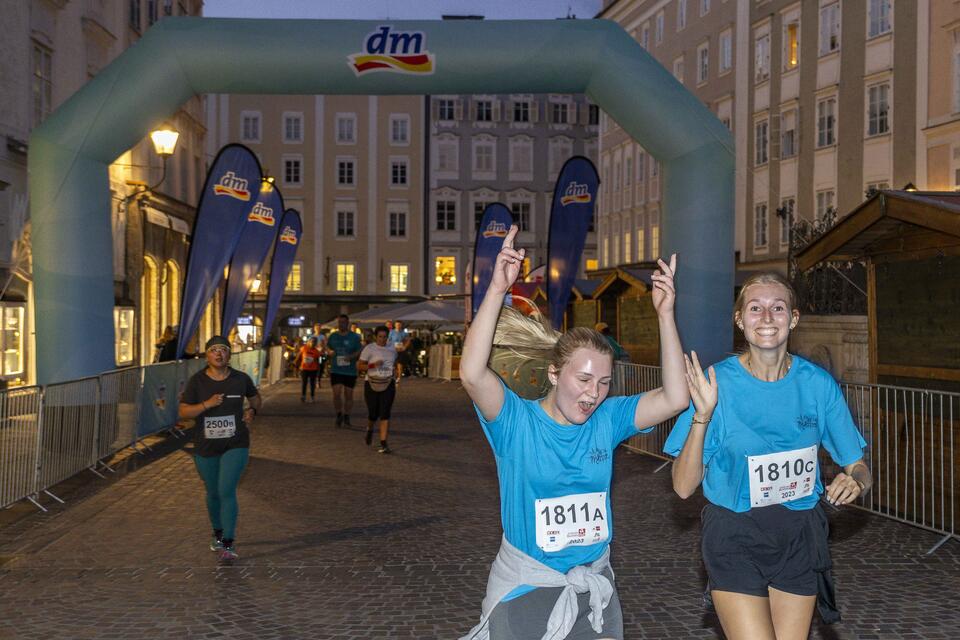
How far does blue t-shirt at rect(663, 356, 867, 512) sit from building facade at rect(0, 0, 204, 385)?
11.0 meters

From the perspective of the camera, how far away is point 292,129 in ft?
203

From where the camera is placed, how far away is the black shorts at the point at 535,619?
3564 mm

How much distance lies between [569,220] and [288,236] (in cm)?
A: 978

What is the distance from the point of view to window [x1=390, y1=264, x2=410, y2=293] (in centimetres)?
6231

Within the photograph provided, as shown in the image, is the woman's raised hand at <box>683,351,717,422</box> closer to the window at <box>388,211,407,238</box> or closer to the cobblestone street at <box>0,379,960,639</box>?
the cobblestone street at <box>0,379,960,639</box>

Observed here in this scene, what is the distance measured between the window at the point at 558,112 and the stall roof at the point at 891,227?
55.2 metres

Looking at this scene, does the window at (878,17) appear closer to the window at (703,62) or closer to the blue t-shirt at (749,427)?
the window at (703,62)

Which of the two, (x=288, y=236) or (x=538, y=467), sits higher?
(x=288, y=236)

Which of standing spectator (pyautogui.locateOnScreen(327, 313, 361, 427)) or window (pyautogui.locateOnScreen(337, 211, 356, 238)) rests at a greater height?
window (pyautogui.locateOnScreen(337, 211, 356, 238))

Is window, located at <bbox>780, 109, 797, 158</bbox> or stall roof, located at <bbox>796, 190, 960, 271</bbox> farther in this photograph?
window, located at <bbox>780, 109, 797, 158</bbox>

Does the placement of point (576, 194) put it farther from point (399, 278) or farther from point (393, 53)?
point (399, 278)

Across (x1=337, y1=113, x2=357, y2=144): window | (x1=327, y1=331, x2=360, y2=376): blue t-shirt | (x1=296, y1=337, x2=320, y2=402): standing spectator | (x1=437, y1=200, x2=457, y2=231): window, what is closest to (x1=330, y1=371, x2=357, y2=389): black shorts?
(x1=327, y1=331, x2=360, y2=376): blue t-shirt

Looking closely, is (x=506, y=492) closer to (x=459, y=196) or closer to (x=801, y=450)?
(x=801, y=450)

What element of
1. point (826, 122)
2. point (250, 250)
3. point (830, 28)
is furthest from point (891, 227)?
point (830, 28)
